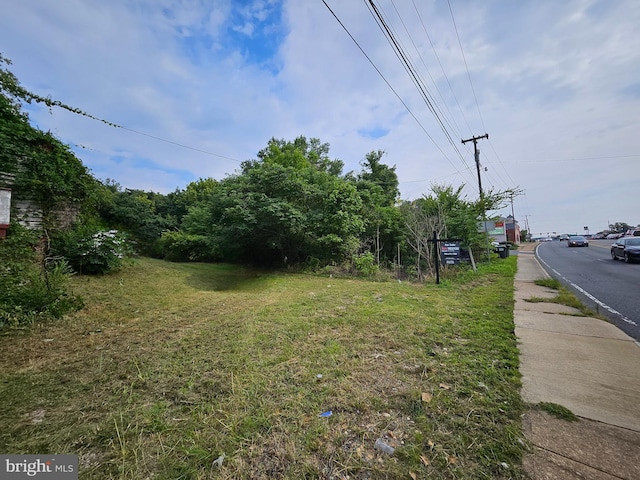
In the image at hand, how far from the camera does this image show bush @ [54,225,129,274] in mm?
5539

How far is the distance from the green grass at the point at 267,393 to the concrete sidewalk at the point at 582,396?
13 centimetres

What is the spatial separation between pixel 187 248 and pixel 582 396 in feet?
44.6

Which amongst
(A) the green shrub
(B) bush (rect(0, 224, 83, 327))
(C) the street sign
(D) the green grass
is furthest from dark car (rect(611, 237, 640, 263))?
(B) bush (rect(0, 224, 83, 327))

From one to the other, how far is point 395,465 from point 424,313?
10.6 feet

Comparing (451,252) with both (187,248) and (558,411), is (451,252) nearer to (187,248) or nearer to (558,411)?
(558,411)

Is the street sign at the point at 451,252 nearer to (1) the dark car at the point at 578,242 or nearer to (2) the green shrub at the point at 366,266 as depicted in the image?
(2) the green shrub at the point at 366,266

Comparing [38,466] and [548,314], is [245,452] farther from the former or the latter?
[548,314]

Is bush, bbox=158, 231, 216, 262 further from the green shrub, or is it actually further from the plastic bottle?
the plastic bottle

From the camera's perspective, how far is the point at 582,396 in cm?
205

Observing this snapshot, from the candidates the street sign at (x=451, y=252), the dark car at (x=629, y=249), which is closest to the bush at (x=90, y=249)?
the street sign at (x=451, y=252)

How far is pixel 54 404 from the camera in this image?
2027 millimetres

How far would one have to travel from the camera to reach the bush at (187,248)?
12.3m

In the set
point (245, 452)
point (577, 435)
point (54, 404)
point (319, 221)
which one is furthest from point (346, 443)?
point (319, 221)

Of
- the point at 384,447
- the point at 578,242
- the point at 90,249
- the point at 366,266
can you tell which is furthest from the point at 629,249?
the point at 90,249
